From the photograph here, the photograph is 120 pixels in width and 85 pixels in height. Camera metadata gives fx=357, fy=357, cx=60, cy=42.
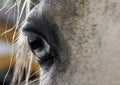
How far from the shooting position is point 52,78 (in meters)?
0.71

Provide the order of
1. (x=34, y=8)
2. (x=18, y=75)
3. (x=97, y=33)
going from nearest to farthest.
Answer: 1. (x=97, y=33)
2. (x=34, y=8)
3. (x=18, y=75)

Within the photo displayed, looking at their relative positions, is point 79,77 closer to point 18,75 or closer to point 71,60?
point 71,60

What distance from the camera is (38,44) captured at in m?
0.77

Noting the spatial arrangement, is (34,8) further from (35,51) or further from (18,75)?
(18,75)

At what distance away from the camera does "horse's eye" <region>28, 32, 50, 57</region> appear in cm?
73

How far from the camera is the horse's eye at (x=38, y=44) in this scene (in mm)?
732

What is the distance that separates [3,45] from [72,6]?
2284 millimetres

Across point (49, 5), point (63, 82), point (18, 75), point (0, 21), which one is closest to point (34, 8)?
point (49, 5)

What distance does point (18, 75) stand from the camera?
3.34 ft

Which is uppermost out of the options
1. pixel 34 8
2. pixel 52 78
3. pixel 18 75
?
pixel 34 8

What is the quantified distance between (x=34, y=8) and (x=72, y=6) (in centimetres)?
11

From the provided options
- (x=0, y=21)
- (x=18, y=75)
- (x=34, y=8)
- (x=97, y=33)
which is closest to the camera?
(x=97, y=33)

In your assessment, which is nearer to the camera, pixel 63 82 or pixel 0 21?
pixel 63 82

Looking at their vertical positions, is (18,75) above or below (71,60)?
below
